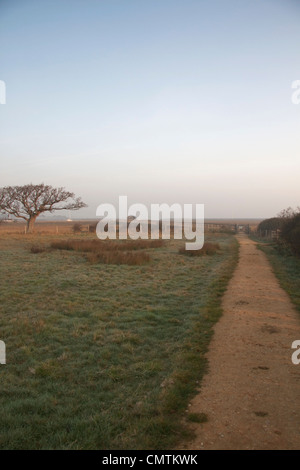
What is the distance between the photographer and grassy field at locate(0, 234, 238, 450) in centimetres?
366

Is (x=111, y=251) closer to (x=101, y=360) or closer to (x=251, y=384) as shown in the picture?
(x=101, y=360)

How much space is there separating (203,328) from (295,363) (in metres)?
2.25

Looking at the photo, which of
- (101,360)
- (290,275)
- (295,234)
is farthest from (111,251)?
(101,360)

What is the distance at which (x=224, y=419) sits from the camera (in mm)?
3682

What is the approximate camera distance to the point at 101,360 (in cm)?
573

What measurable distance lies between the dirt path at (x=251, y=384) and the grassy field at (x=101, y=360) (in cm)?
24

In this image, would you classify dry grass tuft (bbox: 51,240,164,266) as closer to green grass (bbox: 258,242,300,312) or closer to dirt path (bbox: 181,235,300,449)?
green grass (bbox: 258,242,300,312)

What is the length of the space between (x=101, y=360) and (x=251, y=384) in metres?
2.53

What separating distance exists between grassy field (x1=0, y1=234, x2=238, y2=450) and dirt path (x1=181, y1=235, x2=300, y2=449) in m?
0.24

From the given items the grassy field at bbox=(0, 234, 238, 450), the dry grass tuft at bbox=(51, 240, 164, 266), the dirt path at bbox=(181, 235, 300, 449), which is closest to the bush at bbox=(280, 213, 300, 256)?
the grassy field at bbox=(0, 234, 238, 450)

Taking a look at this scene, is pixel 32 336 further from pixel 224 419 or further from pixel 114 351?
pixel 224 419

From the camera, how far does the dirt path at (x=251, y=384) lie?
337 centimetres
